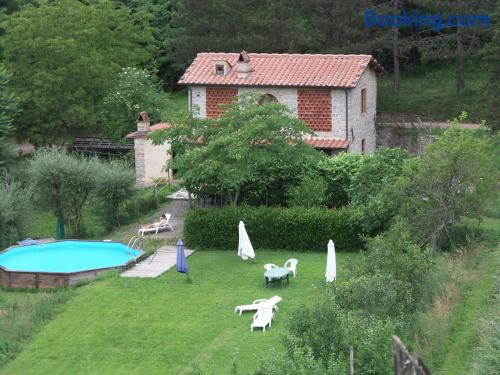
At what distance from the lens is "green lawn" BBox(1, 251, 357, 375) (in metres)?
23.9

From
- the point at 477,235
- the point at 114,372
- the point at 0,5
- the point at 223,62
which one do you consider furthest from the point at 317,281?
the point at 0,5

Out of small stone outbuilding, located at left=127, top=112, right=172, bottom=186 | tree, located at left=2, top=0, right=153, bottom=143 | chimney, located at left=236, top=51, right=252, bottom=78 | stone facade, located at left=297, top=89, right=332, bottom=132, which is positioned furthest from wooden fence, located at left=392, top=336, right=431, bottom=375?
tree, located at left=2, top=0, right=153, bottom=143

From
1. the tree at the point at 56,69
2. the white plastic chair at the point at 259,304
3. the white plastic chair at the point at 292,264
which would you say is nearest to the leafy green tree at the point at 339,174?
the white plastic chair at the point at 292,264

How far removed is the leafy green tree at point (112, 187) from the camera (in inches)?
1442

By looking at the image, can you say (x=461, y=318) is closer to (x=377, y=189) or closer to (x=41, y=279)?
(x=377, y=189)

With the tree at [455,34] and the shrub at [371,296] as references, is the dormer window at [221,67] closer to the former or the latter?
the tree at [455,34]

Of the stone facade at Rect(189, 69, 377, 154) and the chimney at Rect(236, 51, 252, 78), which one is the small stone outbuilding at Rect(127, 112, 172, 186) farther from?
the chimney at Rect(236, 51, 252, 78)

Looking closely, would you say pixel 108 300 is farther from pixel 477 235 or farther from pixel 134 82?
pixel 134 82

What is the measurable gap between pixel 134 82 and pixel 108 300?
21.3 metres

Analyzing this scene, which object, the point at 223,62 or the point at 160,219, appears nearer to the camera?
the point at 160,219

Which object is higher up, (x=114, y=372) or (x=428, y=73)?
(x=428, y=73)

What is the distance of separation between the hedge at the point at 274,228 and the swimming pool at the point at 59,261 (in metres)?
2.32

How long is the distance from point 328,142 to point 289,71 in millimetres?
3527

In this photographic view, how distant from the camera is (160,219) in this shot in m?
36.1
